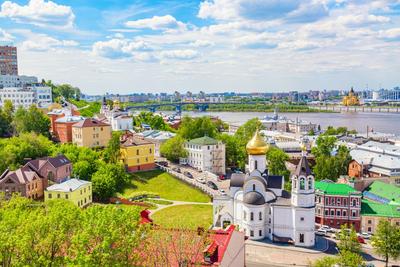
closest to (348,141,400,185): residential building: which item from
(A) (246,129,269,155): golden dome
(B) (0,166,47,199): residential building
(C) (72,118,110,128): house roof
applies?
(A) (246,129,269,155): golden dome

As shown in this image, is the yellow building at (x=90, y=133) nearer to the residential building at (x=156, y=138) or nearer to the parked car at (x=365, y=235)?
the residential building at (x=156, y=138)

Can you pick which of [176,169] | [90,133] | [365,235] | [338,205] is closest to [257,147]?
[338,205]

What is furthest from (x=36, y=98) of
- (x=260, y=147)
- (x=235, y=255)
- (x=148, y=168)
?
(x=235, y=255)

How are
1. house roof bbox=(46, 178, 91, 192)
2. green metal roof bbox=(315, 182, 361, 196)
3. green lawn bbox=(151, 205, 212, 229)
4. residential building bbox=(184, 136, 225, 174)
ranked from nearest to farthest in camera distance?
green lawn bbox=(151, 205, 212, 229) → green metal roof bbox=(315, 182, 361, 196) → house roof bbox=(46, 178, 91, 192) → residential building bbox=(184, 136, 225, 174)

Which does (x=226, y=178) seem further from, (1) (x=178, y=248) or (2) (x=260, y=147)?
(1) (x=178, y=248)

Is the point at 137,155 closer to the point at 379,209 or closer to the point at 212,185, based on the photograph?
the point at 212,185

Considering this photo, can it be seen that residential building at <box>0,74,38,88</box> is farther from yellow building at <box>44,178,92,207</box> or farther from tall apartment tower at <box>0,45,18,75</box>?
yellow building at <box>44,178,92,207</box>

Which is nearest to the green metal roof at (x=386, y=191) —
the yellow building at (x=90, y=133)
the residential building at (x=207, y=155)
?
the residential building at (x=207, y=155)
